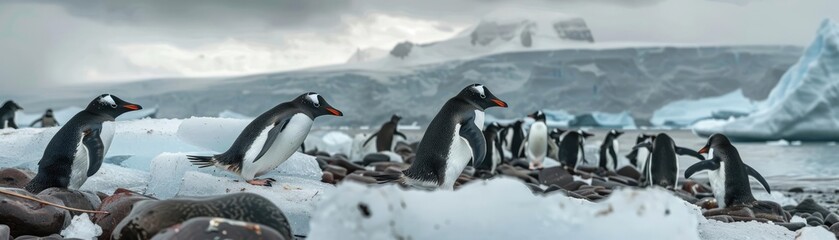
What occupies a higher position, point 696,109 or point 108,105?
point 108,105

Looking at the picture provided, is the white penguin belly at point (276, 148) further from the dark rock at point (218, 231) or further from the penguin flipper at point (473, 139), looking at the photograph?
the dark rock at point (218, 231)

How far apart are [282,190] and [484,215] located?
2625 millimetres

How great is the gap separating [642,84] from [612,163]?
66.9 metres

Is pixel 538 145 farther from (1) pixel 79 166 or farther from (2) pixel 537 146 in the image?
(1) pixel 79 166

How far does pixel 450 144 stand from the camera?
475 centimetres

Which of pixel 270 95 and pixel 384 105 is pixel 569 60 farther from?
pixel 270 95

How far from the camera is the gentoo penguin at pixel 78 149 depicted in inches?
176

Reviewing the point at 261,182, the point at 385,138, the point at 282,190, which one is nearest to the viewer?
the point at 282,190

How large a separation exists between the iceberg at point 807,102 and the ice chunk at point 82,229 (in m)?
29.2

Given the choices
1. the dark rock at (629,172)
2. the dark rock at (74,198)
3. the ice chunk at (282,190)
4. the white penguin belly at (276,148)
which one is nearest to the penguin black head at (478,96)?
the white penguin belly at (276,148)

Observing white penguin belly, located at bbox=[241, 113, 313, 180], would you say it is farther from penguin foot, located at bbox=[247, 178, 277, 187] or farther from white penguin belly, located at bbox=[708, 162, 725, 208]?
white penguin belly, located at bbox=[708, 162, 725, 208]

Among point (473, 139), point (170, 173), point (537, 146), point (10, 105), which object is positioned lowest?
point (10, 105)

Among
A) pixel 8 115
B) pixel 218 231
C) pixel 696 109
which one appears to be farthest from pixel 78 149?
pixel 696 109

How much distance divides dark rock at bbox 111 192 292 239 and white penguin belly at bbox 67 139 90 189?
7.52 feet
